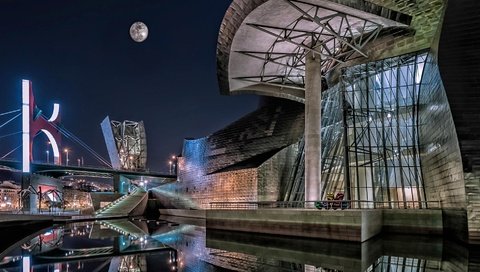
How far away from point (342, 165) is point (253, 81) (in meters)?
9.07

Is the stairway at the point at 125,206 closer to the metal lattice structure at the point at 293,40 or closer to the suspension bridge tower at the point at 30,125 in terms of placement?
the suspension bridge tower at the point at 30,125

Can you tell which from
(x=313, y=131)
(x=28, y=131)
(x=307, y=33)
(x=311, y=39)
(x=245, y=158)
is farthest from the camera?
(x=28, y=131)

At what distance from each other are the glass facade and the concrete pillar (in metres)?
2.93

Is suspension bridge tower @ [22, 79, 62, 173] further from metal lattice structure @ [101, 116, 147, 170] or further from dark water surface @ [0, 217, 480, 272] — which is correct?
dark water surface @ [0, 217, 480, 272]

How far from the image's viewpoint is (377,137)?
2444 cm

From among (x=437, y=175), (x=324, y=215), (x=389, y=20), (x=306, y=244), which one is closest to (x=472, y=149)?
(x=437, y=175)

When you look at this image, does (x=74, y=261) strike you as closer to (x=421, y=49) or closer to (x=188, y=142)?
(x=421, y=49)

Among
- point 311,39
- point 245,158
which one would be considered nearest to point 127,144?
point 245,158

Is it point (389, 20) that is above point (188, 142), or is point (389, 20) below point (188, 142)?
above

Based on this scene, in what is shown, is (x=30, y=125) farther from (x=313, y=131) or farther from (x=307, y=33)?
(x=313, y=131)

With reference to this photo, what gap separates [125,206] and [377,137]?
30.4 meters

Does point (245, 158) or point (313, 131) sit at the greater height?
point (313, 131)

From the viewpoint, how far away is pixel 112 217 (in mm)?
39875

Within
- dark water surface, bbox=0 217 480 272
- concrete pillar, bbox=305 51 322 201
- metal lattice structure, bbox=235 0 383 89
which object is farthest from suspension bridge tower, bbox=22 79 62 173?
concrete pillar, bbox=305 51 322 201
